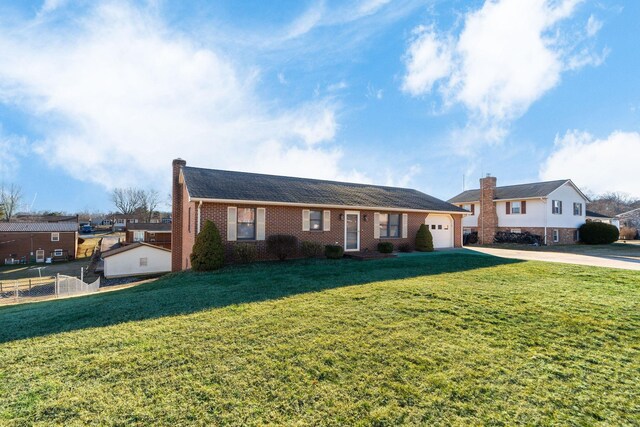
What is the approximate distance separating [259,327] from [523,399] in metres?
3.58

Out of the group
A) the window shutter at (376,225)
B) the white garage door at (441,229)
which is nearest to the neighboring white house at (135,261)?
the window shutter at (376,225)

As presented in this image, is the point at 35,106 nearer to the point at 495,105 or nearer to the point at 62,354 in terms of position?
the point at 62,354

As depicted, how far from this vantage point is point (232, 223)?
41.0 ft

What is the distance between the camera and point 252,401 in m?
2.98

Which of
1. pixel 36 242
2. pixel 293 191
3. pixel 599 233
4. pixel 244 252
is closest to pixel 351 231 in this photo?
pixel 293 191

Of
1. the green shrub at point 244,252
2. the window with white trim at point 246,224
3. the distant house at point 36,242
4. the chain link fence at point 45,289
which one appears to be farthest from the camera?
the distant house at point 36,242

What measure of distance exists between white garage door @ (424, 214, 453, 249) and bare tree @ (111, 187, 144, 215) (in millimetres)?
71172

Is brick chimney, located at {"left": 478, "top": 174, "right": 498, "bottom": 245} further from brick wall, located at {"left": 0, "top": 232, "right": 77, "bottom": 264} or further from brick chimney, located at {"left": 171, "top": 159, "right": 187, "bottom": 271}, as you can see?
brick wall, located at {"left": 0, "top": 232, "right": 77, "bottom": 264}

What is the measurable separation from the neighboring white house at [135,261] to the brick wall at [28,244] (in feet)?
54.9

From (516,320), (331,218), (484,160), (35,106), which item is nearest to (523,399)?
(516,320)

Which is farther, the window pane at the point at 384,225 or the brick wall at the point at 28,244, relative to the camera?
the brick wall at the point at 28,244

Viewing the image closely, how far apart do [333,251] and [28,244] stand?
39237 mm

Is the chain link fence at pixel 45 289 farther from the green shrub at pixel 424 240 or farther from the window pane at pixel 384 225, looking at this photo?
the green shrub at pixel 424 240

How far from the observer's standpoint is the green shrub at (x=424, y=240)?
16.7m
